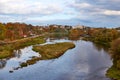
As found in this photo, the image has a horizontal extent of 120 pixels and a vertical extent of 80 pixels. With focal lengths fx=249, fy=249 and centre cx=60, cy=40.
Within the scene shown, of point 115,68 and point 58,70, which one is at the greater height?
point 115,68

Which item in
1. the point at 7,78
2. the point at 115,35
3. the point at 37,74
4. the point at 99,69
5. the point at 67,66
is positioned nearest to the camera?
the point at 7,78

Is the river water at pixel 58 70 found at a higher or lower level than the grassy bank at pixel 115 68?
lower

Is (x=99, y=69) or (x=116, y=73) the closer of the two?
(x=116, y=73)

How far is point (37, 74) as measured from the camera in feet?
163

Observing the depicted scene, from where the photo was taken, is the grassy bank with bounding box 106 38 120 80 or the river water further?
the river water

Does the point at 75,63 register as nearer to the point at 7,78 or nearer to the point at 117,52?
the point at 117,52

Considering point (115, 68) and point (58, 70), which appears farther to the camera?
point (58, 70)

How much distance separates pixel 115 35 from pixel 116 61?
183 ft

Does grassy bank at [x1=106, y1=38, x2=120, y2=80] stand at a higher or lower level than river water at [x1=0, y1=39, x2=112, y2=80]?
higher

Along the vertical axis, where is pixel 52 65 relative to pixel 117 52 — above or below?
below

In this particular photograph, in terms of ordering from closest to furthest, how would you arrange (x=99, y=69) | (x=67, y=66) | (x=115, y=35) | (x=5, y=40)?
(x=99, y=69)
(x=67, y=66)
(x=115, y=35)
(x=5, y=40)

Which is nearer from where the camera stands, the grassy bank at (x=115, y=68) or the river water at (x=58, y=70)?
the grassy bank at (x=115, y=68)

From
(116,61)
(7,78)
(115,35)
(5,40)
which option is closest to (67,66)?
(116,61)

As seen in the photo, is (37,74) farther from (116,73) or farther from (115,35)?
(115,35)
